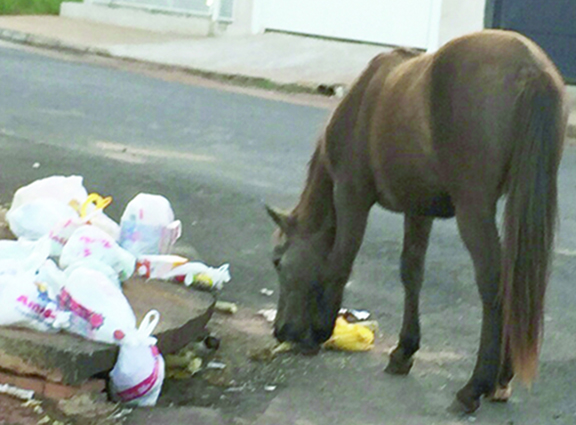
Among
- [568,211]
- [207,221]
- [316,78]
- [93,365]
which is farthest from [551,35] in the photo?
[93,365]

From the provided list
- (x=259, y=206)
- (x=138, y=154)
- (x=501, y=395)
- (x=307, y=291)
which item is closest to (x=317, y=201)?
(x=307, y=291)

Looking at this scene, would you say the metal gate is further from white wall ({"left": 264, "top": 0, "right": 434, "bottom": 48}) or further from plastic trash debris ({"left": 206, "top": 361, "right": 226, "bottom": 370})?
plastic trash debris ({"left": 206, "top": 361, "right": 226, "bottom": 370})

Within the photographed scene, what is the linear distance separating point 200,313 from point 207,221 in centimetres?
249

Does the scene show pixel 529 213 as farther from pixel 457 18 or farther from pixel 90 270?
pixel 457 18

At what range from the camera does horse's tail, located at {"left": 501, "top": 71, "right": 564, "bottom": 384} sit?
4.16 meters

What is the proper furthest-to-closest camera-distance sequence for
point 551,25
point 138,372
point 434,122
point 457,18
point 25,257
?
Answer: point 457,18, point 551,25, point 25,257, point 434,122, point 138,372

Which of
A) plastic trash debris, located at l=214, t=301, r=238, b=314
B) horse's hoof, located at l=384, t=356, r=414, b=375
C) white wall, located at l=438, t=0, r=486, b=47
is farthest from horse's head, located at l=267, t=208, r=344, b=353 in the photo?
white wall, located at l=438, t=0, r=486, b=47

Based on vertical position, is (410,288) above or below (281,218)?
below

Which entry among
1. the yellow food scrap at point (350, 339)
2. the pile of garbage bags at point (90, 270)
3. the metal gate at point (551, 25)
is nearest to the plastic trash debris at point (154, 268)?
the pile of garbage bags at point (90, 270)

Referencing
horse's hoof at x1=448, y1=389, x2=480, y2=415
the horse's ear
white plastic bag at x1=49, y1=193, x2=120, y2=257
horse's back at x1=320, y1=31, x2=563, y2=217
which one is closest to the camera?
horse's back at x1=320, y1=31, x2=563, y2=217

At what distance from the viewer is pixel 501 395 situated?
4613 mm

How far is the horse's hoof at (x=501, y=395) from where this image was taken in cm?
459

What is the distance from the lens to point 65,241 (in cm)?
523

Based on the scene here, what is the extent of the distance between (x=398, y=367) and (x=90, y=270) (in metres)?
1.41
